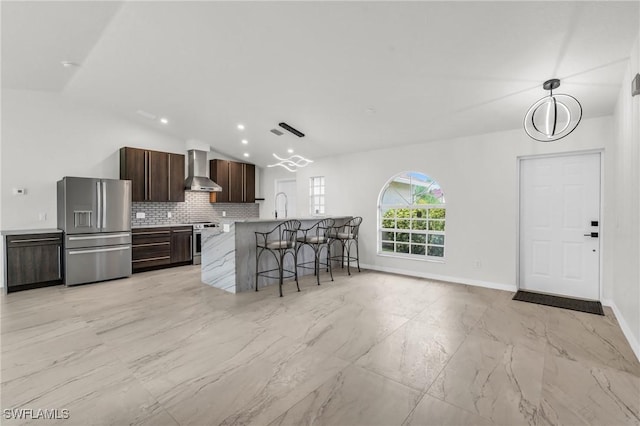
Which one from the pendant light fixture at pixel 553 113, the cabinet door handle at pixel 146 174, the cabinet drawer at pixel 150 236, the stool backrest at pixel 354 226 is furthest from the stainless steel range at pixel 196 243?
the pendant light fixture at pixel 553 113

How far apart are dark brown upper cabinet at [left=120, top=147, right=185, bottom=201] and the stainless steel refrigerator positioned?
0.54 meters

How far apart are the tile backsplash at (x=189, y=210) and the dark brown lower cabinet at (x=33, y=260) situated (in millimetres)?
1509

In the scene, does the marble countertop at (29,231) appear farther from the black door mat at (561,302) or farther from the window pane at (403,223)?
the black door mat at (561,302)

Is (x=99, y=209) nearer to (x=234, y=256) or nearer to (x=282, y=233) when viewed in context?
(x=234, y=256)

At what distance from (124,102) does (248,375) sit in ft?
17.5

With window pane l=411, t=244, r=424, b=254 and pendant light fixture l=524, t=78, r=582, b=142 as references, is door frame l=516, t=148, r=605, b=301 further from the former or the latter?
window pane l=411, t=244, r=424, b=254

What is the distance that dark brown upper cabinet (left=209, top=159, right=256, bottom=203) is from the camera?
7524mm

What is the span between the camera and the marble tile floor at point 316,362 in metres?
1.93

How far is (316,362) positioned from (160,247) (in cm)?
491

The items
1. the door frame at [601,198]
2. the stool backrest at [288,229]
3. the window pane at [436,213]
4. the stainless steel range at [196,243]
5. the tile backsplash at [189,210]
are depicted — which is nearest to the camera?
the door frame at [601,198]

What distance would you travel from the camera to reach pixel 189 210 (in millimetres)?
7285

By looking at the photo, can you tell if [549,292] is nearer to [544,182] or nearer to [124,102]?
[544,182]

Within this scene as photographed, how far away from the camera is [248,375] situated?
7.62ft

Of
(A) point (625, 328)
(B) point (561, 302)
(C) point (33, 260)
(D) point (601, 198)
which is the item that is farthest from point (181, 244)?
(D) point (601, 198)
